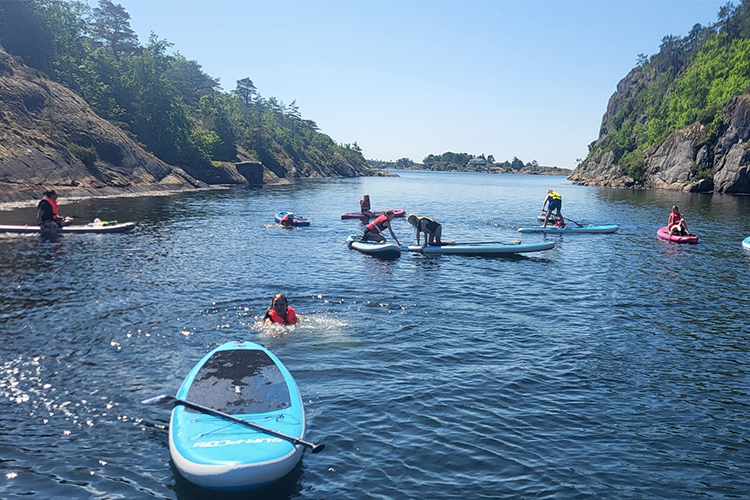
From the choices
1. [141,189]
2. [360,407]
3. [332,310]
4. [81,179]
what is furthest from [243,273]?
[141,189]

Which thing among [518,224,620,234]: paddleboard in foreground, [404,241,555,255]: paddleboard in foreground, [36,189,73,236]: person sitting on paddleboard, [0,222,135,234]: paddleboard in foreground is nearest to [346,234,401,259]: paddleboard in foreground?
[404,241,555,255]: paddleboard in foreground

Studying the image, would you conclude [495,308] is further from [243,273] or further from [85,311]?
[85,311]

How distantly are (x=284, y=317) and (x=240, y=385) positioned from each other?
5.02 meters

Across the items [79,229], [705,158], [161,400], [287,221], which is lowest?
[161,400]

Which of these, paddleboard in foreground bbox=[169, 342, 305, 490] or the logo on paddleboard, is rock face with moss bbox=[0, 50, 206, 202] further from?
→ the logo on paddleboard

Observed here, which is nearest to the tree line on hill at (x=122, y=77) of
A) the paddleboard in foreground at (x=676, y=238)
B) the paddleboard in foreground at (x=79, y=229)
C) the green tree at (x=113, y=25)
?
the green tree at (x=113, y=25)

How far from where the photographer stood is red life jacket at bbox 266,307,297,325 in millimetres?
13492

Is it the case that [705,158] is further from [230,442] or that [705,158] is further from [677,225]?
[230,442]

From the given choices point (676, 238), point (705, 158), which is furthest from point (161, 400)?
point (705, 158)

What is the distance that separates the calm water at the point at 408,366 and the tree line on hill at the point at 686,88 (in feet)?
228

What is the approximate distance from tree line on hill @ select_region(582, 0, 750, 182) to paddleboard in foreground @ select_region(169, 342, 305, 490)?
80.6 metres

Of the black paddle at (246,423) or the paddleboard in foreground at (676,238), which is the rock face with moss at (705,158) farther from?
the black paddle at (246,423)

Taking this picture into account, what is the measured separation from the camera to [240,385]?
28.2ft

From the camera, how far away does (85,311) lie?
47.4 ft
